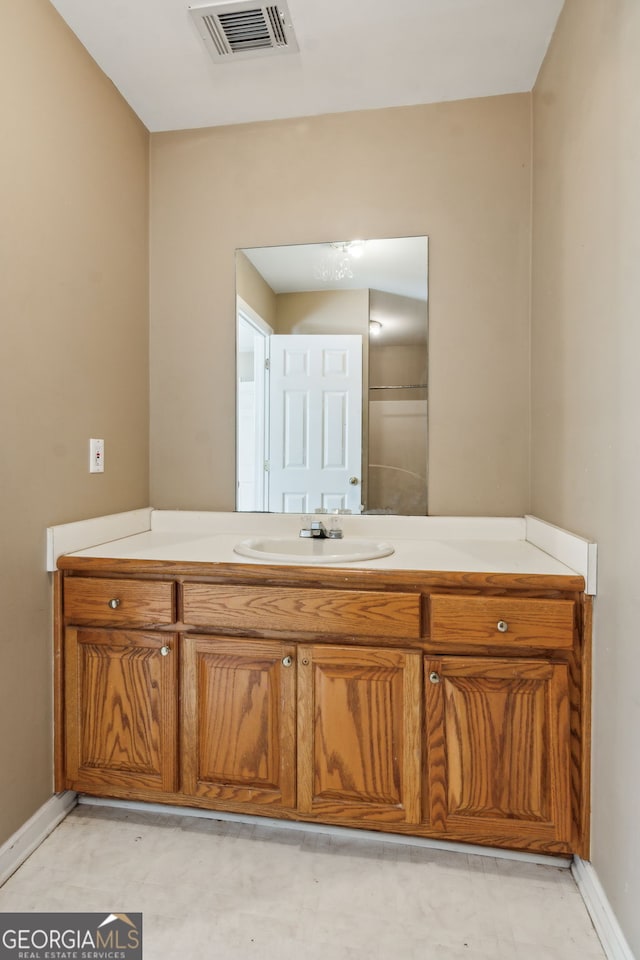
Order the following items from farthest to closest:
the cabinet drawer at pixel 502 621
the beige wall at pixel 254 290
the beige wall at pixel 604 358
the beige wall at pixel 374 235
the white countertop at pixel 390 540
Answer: the beige wall at pixel 254 290 < the beige wall at pixel 374 235 < the white countertop at pixel 390 540 < the cabinet drawer at pixel 502 621 < the beige wall at pixel 604 358

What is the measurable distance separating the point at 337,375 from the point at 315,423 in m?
0.20

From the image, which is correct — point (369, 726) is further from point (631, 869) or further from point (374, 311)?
point (374, 311)

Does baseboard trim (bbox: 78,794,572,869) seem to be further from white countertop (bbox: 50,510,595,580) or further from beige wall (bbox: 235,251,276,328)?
beige wall (bbox: 235,251,276,328)

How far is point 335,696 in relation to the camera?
1.48 meters

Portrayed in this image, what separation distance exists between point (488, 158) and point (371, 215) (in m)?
0.46

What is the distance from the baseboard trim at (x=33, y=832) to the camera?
1402mm

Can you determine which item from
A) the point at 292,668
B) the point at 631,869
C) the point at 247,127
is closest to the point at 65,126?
the point at 247,127

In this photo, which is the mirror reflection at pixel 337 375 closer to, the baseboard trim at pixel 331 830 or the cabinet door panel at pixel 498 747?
the cabinet door panel at pixel 498 747

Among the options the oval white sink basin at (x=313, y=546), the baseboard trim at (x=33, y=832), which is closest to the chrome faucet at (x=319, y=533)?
the oval white sink basin at (x=313, y=546)

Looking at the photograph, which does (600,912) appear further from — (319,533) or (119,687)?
(119,687)

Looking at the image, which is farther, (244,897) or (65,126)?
(65,126)

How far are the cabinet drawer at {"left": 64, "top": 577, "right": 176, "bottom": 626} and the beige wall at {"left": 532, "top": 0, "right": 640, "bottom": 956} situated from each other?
3.89ft

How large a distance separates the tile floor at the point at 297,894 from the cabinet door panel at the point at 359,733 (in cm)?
15

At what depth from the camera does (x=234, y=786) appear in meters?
1.54
